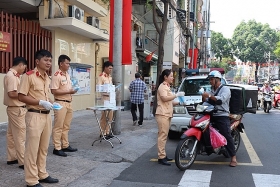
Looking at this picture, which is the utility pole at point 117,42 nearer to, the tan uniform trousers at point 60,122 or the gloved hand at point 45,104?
the tan uniform trousers at point 60,122

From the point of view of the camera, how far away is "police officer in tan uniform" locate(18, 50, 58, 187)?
4.17 meters

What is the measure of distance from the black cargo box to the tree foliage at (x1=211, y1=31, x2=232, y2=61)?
2426 inches

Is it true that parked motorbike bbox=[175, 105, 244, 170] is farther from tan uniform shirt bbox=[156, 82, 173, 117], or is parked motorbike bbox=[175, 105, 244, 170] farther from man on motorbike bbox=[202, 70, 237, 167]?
tan uniform shirt bbox=[156, 82, 173, 117]

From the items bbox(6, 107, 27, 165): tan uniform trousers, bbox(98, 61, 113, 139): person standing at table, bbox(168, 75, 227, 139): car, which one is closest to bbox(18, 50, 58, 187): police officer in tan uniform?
bbox(6, 107, 27, 165): tan uniform trousers

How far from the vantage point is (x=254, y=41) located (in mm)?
60938

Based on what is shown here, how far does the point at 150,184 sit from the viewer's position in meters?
4.85

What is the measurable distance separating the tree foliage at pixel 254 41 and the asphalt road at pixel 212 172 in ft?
189

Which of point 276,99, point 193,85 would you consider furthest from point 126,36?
point 276,99

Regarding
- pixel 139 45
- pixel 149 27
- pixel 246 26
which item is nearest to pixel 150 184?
pixel 139 45

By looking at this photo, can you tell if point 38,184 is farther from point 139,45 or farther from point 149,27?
point 149,27

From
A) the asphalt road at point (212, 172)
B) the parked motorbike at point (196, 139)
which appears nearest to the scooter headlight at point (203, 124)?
the parked motorbike at point (196, 139)

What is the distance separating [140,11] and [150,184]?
1777 cm

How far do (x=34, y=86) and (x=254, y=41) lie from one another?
205ft

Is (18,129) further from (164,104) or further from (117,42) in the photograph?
(117,42)
